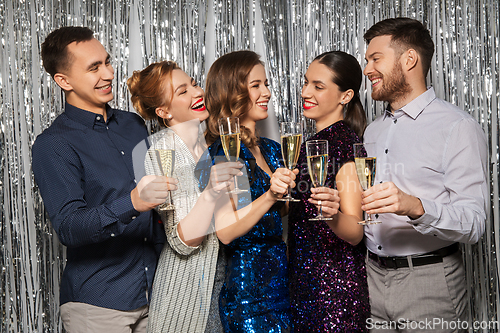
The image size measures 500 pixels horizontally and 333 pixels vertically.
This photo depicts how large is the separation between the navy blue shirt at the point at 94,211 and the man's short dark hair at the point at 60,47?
19 centimetres

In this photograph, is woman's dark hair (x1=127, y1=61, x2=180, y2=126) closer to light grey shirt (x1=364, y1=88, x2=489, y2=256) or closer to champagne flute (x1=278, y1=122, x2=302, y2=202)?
champagne flute (x1=278, y1=122, x2=302, y2=202)

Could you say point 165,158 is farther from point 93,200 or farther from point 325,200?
point 325,200

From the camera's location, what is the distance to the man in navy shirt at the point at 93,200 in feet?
5.25

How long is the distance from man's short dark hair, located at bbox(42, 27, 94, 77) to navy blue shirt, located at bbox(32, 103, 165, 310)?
19 centimetres

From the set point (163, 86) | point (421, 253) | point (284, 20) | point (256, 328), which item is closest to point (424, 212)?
point (421, 253)

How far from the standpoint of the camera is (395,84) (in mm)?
1869

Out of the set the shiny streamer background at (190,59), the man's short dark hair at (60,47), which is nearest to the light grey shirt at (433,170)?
the shiny streamer background at (190,59)

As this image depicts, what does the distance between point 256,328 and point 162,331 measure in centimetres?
38

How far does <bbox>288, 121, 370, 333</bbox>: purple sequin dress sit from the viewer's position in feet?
5.54

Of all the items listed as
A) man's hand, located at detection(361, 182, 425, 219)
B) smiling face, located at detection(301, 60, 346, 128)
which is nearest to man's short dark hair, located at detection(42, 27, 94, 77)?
smiling face, located at detection(301, 60, 346, 128)

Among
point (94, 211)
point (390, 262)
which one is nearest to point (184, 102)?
point (94, 211)

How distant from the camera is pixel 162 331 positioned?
1703 mm

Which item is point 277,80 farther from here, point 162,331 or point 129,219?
point 162,331

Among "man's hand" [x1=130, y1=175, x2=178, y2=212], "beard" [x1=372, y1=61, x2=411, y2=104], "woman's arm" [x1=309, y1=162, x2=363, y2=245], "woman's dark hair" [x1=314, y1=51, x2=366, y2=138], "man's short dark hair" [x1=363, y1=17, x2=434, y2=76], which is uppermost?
"man's short dark hair" [x1=363, y1=17, x2=434, y2=76]
